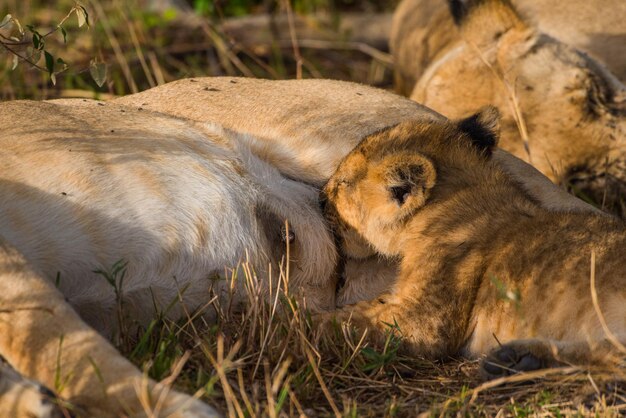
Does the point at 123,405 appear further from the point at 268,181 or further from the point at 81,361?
the point at 268,181

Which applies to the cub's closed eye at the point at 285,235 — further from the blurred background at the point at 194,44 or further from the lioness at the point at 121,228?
the blurred background at the point at 194,44

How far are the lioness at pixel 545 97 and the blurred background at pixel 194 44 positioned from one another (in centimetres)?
191

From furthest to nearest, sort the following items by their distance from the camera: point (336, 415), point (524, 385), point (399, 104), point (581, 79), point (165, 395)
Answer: point (581, 79), point (399, 104), point (524, 385), point (336, 415), point (165, 395)

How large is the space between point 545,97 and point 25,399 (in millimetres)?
3159

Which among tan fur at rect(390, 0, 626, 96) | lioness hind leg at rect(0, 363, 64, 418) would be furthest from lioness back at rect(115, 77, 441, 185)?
lioness hind leg at rect(0, 363, 64, 418)

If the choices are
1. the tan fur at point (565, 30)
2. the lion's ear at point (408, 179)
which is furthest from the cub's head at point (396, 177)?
the tan fur at point (565, 30)

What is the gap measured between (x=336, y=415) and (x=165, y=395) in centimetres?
47

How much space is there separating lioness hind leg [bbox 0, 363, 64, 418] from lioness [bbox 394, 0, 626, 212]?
2.88 meters

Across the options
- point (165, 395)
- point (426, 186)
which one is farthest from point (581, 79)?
point (165, 395)

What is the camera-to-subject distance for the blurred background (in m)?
6.65

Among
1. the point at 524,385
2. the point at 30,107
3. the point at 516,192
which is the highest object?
the point at 30,107

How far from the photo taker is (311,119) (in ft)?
12.8

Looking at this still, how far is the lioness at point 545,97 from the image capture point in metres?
4.68

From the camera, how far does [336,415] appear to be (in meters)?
2.58
